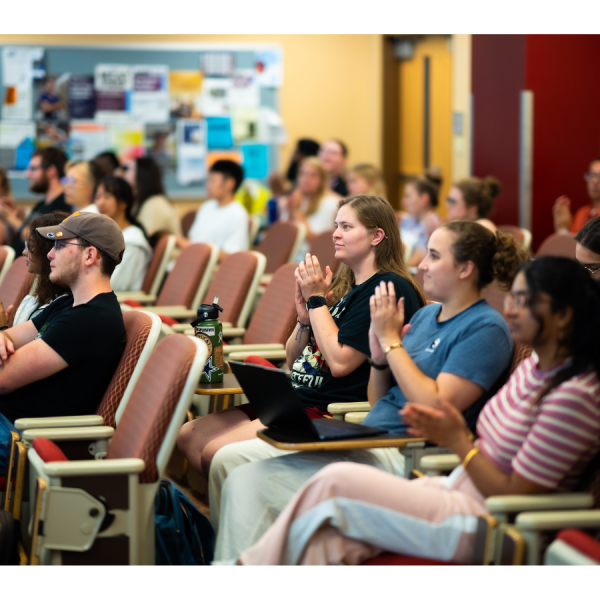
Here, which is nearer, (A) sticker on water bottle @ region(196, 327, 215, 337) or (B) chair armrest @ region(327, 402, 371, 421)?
(B) chair armrest @ region(327, 402, 371, 421)

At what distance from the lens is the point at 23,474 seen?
2191 millimetres

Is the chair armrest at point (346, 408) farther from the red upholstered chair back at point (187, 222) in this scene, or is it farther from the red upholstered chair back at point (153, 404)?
the red upholstered chair back at point (187, 222)

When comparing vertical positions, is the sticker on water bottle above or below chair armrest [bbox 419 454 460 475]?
above

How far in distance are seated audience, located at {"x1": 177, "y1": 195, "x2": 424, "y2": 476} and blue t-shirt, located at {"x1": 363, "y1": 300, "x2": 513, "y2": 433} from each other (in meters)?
0.20

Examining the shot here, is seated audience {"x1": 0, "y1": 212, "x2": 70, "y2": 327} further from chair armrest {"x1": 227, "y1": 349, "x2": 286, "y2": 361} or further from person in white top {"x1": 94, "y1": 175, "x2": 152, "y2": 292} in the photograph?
person in white top {"x1": 94, "y1": 175, "x2": 152, "y2": 292}

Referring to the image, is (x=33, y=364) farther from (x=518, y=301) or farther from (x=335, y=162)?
(x=335, y=162)

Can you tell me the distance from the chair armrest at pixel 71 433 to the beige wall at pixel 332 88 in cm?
616

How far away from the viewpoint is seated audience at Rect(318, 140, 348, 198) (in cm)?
673

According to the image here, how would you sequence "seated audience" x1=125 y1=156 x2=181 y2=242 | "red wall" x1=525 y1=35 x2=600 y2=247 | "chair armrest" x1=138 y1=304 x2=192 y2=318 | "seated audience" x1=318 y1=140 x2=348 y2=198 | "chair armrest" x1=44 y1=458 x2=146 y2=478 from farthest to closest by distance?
"seated audience" x1=318 y1=140 x2=348 y2=198
"seated audience" x1=125 y1=156 x2=181 y2=242
"red wall" x1=525 y1=35 x2=600 y2=247
"chair armrest" x1=138 y1=304 x2=192 y2=318
"chair armrest" x1=44 y1=458 x2=146 y2=478

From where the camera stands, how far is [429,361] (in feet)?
7.02

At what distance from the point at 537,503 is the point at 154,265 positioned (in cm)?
355

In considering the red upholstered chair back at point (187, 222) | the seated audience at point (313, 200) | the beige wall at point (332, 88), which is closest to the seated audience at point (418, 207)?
the seated audience at point (313, 200)

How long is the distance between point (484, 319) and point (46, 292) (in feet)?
4.90

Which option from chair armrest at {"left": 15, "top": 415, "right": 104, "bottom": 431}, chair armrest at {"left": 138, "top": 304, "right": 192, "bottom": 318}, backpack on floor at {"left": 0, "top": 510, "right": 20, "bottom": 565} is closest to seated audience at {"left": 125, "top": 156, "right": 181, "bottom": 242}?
chair armrest at {"left": 138, "top": 304, "right": 192, "bottom": 318}
